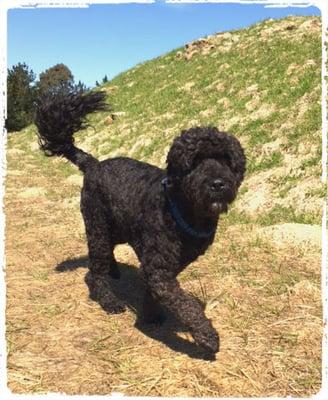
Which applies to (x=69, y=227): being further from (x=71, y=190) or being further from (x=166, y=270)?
(x=166, y=270)

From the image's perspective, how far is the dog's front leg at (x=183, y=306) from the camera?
14.3 feet

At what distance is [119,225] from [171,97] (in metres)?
16.8

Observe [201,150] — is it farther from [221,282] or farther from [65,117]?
[65,117]

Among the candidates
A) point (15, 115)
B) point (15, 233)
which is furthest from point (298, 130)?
point (15, 115)

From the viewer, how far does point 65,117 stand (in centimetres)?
656

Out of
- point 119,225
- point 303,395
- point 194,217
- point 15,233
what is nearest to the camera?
point 303,395

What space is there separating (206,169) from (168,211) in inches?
26.3

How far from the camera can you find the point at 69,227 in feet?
30.5

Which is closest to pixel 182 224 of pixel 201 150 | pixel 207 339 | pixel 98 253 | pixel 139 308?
pixel 201 150

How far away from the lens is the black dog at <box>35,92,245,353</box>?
14.2 feet

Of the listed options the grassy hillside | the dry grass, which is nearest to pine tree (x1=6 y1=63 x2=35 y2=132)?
the grassy hillside

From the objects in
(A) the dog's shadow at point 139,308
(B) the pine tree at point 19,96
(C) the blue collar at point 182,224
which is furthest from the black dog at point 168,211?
(B) the pine tree at point 19,96

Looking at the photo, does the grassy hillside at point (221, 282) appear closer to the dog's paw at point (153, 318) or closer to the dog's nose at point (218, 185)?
the dog's paw at point (153, 318)

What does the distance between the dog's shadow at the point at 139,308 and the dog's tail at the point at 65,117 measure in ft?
5.61
